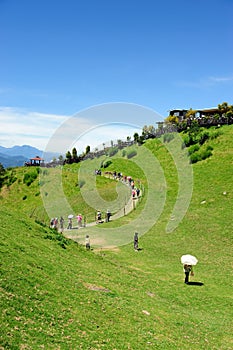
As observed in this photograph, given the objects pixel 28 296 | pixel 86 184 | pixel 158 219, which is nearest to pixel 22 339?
pixel 28 296

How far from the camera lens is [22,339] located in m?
11.1

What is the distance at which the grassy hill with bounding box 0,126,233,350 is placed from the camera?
41.6 feet

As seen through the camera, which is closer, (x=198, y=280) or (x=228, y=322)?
(x=228, y=322)

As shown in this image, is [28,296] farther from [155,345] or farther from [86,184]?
[86,184]

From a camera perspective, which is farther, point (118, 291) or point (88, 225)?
point (88, 225)

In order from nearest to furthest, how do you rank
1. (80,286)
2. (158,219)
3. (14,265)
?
(14,265) < (80,286) < (158,219)

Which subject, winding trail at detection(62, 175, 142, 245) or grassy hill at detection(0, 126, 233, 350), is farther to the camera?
winding trail at detection(62, 175, 142, 245)

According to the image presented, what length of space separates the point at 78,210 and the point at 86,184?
49.3ft

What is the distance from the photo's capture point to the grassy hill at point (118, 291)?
1267 cm

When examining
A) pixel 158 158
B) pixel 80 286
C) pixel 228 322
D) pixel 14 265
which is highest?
pixel 158 158

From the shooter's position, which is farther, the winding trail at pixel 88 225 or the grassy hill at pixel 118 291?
the winding trail at pixel 88 225

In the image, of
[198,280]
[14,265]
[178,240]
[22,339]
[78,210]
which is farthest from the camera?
[78,210]

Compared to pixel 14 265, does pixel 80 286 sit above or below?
below

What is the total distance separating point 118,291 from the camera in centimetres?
1925
